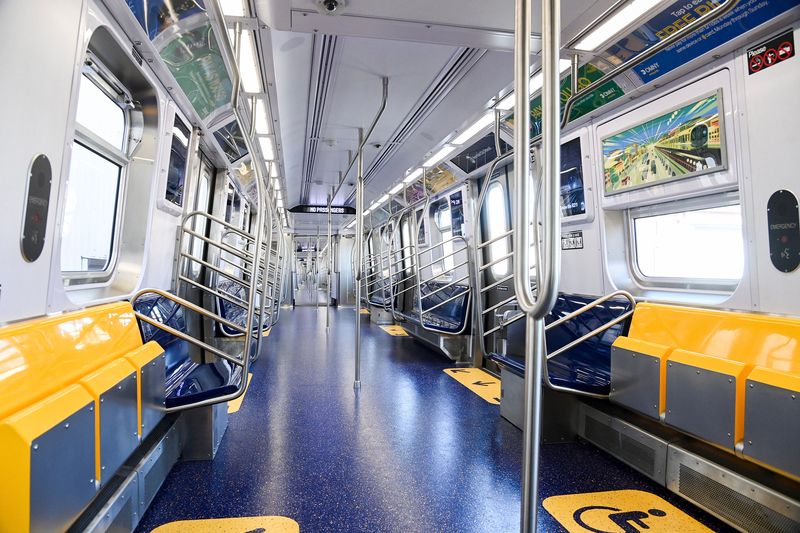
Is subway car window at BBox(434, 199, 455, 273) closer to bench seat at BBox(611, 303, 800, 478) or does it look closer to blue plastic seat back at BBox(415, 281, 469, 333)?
blue plastic seat back at BBox(415, 281, 469, 333)

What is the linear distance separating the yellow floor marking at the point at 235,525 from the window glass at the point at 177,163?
7.55 ft

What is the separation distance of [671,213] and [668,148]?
56 cm

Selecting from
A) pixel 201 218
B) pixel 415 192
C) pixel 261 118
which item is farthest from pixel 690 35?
pixel 415 192

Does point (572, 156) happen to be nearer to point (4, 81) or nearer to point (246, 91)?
point (246, 91)

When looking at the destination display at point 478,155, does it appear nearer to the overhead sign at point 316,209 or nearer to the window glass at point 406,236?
the window glass at point 406,236

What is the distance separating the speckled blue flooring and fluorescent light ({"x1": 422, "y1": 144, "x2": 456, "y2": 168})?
291 cm

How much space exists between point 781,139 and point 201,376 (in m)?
3.71

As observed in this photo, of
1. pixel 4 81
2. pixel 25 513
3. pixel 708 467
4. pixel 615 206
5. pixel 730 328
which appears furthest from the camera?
pixel 615 206

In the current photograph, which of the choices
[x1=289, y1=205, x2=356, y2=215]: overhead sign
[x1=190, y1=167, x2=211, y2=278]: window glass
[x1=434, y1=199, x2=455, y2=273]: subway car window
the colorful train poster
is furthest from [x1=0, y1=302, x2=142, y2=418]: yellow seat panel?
[x1=289, y1=205, x2=356, y2=215]: overhead sign

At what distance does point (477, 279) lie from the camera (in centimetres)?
389

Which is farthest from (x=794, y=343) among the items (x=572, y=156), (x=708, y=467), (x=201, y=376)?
(x=201, y=376)

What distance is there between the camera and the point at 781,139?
6.93 ft

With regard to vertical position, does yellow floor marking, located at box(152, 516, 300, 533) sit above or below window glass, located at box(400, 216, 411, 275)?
below

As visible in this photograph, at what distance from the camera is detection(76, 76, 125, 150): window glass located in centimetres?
228
